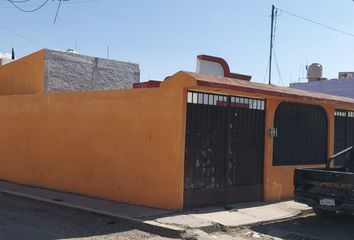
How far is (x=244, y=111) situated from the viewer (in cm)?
1135

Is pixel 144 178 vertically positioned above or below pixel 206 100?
below

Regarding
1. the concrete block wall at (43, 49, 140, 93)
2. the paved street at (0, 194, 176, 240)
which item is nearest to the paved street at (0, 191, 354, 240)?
the paved street at (0, 194, 176, 240)

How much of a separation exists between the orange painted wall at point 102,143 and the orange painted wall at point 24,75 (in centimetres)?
185

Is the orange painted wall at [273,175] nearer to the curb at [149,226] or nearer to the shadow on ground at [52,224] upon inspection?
the curb at [149,226]

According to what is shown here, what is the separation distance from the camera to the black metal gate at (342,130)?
46.5 feet

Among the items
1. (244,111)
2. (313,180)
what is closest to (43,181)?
(244,111)

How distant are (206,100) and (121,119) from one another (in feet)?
6.66

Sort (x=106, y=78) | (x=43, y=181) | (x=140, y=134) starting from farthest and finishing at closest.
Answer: (x=106, y=78) → (x=43, y=181) → (x=140, y=134)

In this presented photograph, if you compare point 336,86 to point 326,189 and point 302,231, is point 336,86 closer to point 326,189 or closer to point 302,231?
point 326,189

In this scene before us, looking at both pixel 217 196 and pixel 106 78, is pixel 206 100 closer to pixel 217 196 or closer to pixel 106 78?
pixel 217 196

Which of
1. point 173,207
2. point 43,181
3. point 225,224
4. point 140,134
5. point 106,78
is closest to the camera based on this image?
point 225,224

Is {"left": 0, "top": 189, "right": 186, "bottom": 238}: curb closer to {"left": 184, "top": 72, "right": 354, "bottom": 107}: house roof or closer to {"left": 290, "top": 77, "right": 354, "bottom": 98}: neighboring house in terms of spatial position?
{"left": 184, "top": 72, "right": 354, "bottom": 107}: house roof

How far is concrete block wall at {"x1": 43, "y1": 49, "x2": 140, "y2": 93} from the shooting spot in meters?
16.3

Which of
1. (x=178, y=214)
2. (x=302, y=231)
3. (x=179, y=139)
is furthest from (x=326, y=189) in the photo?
(x=179, y=139)
